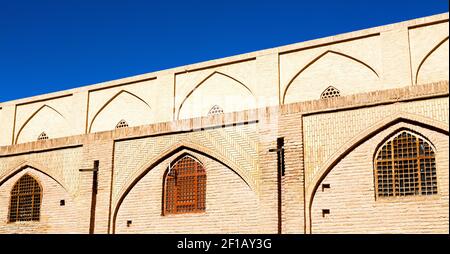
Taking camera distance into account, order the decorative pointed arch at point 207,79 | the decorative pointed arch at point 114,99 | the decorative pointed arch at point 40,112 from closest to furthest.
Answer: the decorative pointed arch at point 207,79, the decorative pointed arch at point 114,99, the decorative pointed arch at point 40,112

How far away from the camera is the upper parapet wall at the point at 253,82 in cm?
1393

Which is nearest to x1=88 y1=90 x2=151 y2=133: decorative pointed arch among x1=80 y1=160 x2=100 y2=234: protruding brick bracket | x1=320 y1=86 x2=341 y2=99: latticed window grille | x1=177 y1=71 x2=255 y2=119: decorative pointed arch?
x1=177 y1=71 x2=255 y2=119: decorative pointed arch

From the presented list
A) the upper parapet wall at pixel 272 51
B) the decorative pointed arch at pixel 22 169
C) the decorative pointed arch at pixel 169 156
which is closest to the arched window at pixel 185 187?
the decorative pointed arch at pixel 169 156

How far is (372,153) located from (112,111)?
443 inches

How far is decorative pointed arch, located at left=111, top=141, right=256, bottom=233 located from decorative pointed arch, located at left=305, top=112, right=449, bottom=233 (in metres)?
0.90

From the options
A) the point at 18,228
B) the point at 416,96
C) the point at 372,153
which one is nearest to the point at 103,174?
the point at 18,228

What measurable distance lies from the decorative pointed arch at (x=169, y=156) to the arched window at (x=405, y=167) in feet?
6.13

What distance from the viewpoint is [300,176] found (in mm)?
8656

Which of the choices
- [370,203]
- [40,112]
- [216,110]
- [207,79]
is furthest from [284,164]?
[40,112]

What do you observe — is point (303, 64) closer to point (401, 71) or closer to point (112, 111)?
point (401, 71)

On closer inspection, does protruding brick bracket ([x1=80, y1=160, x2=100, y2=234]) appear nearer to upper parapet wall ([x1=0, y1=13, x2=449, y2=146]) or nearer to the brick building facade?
the brick building facade

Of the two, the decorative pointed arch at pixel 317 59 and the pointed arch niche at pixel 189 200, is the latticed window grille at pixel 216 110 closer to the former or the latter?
the decorative pointed arch at pixel 317 59

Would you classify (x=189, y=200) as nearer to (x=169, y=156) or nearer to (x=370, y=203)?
(x=169, y=156)

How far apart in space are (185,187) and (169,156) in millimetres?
605
